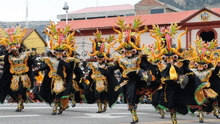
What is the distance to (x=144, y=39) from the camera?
3584 centimetres

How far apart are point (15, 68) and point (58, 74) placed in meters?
1.53

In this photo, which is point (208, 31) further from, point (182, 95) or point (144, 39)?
point (182, 95)

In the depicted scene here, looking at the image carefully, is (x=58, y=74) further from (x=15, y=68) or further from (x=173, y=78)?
(x=173, y=78)

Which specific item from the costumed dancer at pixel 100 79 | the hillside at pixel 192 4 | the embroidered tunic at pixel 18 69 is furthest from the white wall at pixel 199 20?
the hillside at pixel 192 4

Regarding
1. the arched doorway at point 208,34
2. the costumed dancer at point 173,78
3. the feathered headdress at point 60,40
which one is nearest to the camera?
the costumed dancer at point 173,78

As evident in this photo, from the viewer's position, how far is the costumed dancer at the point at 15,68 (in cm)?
1234

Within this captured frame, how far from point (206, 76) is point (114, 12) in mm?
42616

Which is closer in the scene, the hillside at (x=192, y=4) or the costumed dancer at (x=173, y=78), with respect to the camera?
the costumed dancer at (x=173, y=78)

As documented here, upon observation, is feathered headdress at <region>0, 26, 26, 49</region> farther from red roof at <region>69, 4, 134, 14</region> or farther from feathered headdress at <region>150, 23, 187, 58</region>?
red roof at <region>69, 4, 134, 14</region>

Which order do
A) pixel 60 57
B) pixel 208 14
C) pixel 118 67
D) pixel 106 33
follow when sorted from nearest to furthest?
pixel 118 67
pixel 60 57
pixel 208 14
pixel 106 33

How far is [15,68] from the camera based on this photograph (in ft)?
40.8

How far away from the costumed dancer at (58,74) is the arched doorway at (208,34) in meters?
24.0

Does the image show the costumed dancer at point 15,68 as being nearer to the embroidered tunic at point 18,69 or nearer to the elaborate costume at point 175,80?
the embroidered tunic at point 18,69

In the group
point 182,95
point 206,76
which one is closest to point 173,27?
point 182,95
